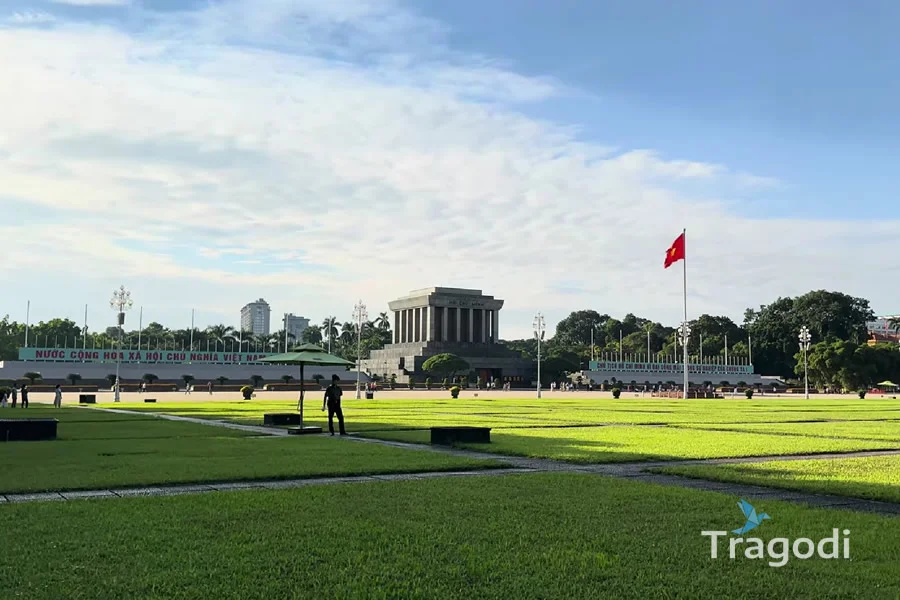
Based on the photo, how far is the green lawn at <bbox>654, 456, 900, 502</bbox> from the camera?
42.2 ft

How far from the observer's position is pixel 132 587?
23.3 feet

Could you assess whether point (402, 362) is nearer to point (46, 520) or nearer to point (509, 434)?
point (509, 434)

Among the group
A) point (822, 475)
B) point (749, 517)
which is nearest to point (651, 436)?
point (822, 475)

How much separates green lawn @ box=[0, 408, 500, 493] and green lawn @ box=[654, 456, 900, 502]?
4425 mm

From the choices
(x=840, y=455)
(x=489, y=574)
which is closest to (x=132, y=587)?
(x=489, y=574)

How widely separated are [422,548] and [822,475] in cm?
938

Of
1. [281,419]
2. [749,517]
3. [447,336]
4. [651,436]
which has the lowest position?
[651,436]

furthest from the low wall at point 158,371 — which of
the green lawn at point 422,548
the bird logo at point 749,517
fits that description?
the bird logo at point 749,517

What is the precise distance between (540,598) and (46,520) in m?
6.42

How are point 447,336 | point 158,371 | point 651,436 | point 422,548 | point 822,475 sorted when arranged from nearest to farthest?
1. point 422,548
2. point 822,475
3. point 651,436
4. point 158,371
5. point 447,336

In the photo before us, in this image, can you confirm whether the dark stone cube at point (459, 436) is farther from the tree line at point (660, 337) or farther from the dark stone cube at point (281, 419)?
the tree line at point (660, 337)

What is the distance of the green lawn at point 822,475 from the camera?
12.9 m

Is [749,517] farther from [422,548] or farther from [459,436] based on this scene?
[459,436]

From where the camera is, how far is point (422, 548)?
8.55m
